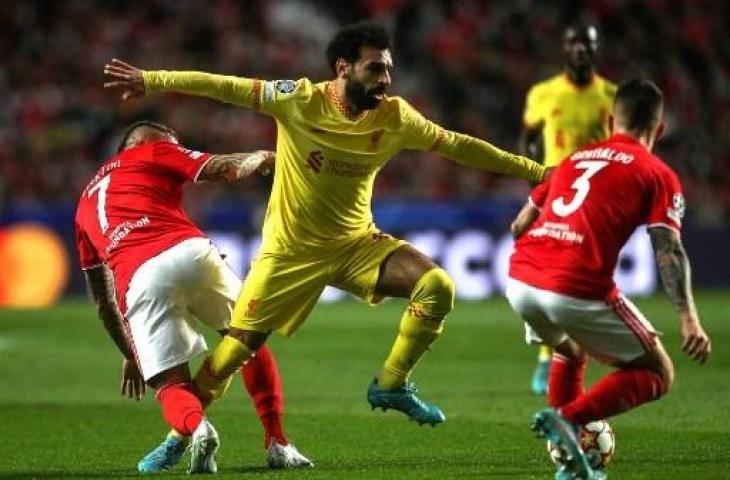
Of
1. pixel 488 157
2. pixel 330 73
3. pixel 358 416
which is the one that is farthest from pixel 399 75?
pixel 488 157

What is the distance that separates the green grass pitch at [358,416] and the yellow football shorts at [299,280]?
2.55 ft

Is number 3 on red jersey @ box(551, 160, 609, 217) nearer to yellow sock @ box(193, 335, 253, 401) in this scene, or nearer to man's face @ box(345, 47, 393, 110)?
man's face @ box(345, 47, 393, 110)

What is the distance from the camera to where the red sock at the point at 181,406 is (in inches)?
298

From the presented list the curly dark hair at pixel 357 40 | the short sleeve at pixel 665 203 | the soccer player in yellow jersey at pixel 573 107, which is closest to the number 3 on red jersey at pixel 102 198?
the curly dark hair at pixel 357 40

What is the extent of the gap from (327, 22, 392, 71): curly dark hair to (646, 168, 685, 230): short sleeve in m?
1.91

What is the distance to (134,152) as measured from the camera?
8.27 meters

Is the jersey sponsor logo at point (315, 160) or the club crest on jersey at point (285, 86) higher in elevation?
the club crest on jersey at point (285, 86)

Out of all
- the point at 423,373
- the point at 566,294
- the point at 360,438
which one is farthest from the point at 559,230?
the point at 423,373

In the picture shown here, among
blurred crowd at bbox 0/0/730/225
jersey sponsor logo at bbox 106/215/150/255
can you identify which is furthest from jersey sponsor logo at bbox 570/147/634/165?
blurred crowd at bbox 0/0/730/225

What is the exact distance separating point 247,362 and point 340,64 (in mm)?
1619

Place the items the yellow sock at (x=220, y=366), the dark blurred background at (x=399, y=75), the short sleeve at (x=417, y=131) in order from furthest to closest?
the dark blurred background at (x=399, y=75) < the short sleeve at (x=417, y=131) < the yellow sock at (x=220, y=366)

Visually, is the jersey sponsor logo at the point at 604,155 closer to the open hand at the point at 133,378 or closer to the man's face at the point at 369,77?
the man's face at the point at 369,77

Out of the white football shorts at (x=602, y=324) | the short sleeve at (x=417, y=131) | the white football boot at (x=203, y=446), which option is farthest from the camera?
the short sleeve at (x=417, y=131)

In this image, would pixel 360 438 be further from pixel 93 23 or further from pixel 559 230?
pixel 93 23
